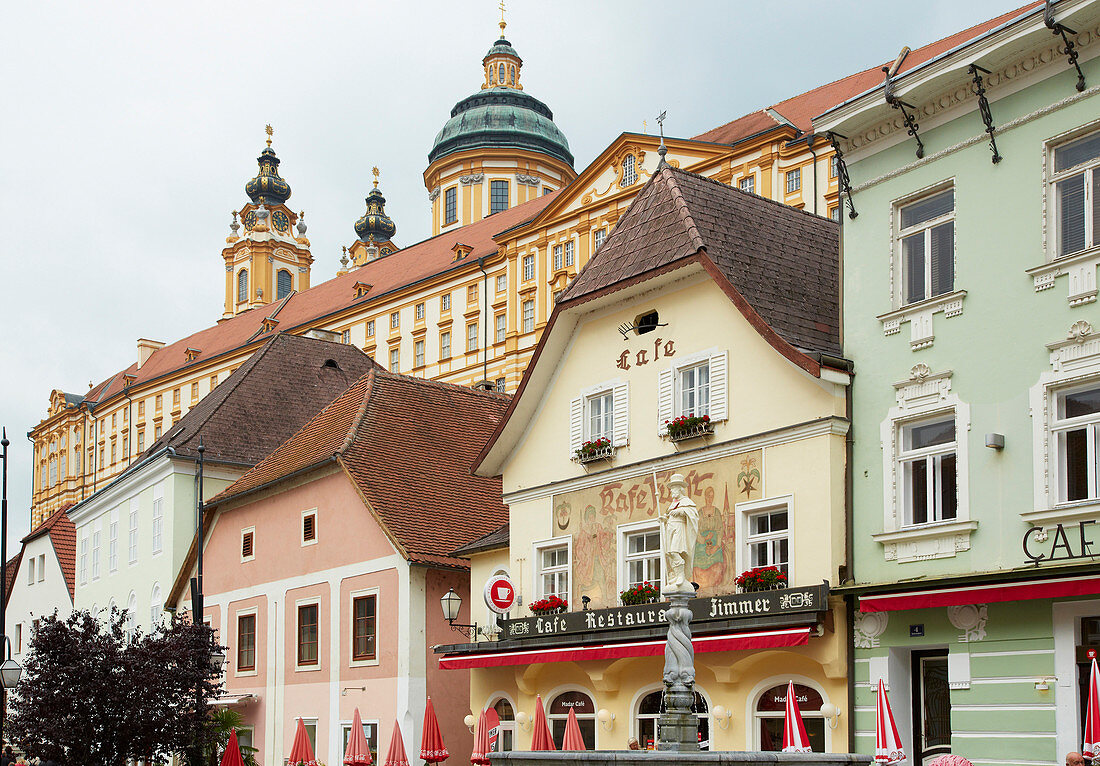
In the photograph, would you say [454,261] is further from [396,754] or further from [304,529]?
[396,754]

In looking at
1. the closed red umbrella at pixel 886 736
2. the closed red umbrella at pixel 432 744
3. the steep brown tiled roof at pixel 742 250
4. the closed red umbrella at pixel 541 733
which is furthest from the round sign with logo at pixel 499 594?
the closed red umbrella at pixel 886 736

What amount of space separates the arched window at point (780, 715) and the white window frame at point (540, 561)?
5085 mm

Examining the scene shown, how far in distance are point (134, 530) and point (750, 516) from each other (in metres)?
26.9

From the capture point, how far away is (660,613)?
2255 centimetres

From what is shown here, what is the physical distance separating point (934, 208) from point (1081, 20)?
3.36 meters

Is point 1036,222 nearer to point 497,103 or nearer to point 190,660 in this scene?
point 190,660

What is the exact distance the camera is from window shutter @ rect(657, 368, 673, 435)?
24141 mm

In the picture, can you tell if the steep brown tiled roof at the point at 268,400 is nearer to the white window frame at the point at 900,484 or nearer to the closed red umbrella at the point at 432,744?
the closed red umbrella at the point at 432,744

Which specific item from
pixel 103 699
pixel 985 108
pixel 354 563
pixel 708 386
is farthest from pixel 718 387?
pixel 103 699

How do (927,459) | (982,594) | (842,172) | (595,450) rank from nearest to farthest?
(982,594), (927,459), (842,172), (595,450)

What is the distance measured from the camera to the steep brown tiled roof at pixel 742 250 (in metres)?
22.7

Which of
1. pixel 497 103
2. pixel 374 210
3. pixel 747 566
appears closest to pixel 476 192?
pixel 497 103

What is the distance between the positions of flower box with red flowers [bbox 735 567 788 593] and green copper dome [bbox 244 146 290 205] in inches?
4152

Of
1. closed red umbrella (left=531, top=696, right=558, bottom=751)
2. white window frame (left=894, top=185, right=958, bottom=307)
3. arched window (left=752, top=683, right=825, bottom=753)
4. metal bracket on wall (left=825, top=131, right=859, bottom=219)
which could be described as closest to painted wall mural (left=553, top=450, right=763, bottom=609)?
arched window (left=752, top=683, right=825, bottom=753)
